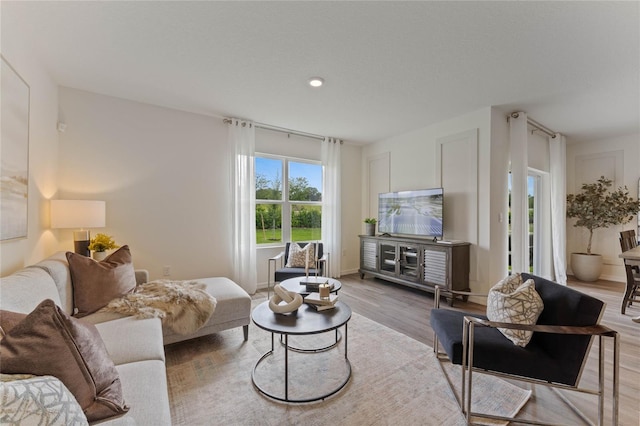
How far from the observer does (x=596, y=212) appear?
4629mm

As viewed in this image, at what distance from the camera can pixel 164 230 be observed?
3412mm

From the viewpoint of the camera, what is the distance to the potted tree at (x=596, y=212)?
4.45 m

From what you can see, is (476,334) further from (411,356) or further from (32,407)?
(32,407)

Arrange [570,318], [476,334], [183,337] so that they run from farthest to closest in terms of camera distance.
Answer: [183,337] < [476,334] < [570,318]

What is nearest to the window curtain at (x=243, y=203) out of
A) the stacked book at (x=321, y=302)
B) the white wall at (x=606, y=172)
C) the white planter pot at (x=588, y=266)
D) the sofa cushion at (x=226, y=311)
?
the sofa cushion at (x=226, y=311)

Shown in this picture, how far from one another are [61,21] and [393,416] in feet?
11.1

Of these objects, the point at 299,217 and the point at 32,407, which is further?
the point at 299,217

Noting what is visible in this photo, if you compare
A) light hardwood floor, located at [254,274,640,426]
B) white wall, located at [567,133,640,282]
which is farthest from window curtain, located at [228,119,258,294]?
white wall, located at [567,133,640,282]

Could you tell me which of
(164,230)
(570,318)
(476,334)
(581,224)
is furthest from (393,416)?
(581,224)

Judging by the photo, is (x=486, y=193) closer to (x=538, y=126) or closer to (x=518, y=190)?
(x=518, y=190)

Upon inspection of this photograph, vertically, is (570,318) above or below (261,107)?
below

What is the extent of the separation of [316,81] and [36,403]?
2817mm

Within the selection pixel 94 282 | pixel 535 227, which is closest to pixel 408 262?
pixel 535 227

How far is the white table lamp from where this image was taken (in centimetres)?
246
